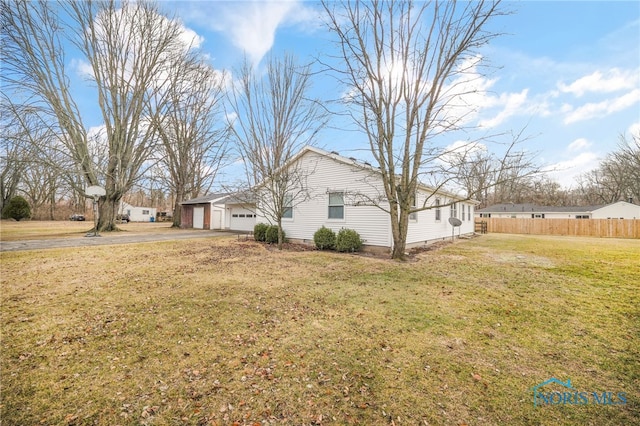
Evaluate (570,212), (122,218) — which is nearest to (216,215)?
(122,218)

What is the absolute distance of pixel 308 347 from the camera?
346 cm

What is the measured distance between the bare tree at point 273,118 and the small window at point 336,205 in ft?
7.01

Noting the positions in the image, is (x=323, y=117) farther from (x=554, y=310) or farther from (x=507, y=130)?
(x=554, y=310)

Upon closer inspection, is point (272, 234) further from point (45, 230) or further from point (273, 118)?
point (45, 230)

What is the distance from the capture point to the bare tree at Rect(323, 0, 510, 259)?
8.66 meters

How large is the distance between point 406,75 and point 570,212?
36.4m

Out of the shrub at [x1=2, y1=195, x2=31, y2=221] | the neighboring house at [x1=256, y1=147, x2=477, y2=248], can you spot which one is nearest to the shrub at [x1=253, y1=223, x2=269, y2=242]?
the neighboring house at [x1=256, y1=147, x2=477, y2=248]

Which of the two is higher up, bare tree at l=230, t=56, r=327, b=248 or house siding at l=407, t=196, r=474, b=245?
bare tree at l=230, t=56, r=327, b=248

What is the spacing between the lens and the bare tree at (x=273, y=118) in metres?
11.7

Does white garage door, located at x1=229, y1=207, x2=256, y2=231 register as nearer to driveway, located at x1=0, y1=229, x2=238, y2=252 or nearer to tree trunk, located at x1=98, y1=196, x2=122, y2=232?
driveway, located at x1=0, y1=229, x2=238, y2=252

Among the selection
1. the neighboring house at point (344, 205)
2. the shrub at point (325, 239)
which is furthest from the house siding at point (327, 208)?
the shrub at point (325, 239)

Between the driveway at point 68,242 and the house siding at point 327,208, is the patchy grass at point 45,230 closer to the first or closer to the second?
the driveway at point 68,242

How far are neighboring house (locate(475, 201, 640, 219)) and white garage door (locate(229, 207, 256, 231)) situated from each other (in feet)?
107

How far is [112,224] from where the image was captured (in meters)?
18.2
